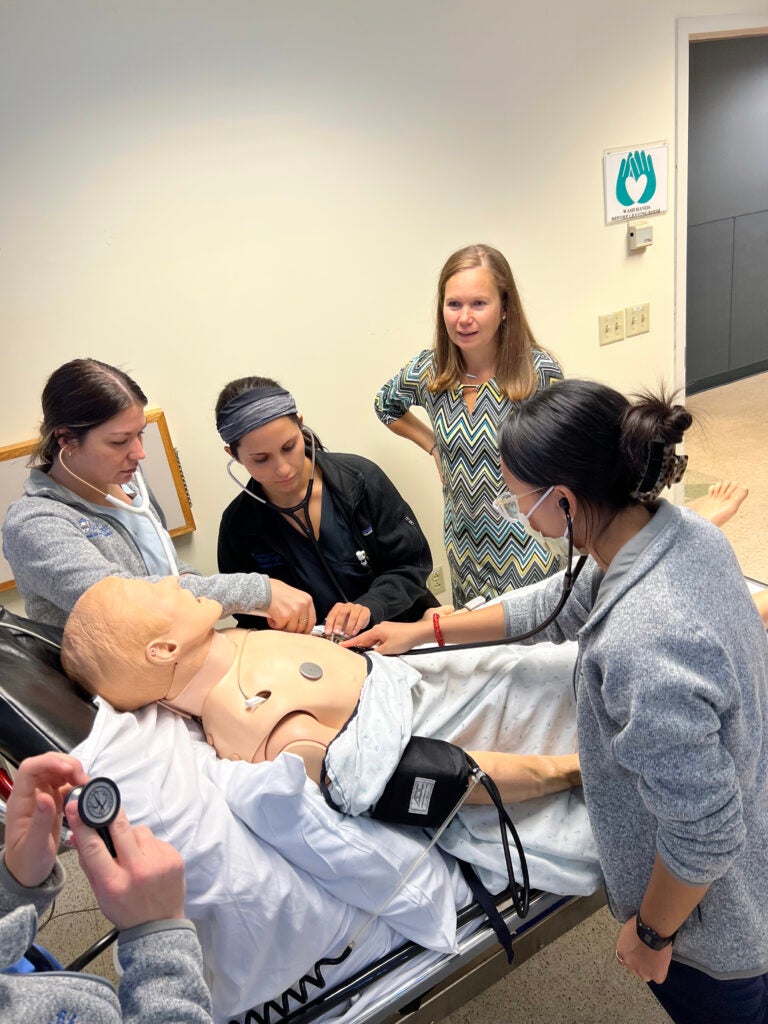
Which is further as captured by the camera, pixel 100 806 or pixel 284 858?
pixel 284 858

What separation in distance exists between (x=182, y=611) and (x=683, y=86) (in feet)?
9.16

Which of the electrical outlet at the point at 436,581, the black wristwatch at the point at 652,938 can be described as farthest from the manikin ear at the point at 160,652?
the electrical outlet at the point at 436,581

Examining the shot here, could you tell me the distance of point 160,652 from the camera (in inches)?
47.4

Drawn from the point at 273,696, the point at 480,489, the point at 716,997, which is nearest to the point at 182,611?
the point at 273,696

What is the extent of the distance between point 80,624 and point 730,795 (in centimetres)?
101

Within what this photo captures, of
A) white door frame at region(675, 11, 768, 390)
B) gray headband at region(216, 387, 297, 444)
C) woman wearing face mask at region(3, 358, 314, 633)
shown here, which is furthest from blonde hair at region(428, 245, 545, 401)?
white door frame at region(675, 11, 768, 390)

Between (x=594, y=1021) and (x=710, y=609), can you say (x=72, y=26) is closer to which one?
(x=710, y=609)

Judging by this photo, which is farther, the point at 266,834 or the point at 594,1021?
the point at 594,1021

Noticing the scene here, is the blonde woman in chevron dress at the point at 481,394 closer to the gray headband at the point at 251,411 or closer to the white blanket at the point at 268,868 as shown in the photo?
the gray headband at the point at 251,411

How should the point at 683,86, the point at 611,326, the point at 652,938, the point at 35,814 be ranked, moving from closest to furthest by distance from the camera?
the point at 35,814, the point at 652,938, the point at 683,86, the point at 611,326

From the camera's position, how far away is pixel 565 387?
3.09 feet

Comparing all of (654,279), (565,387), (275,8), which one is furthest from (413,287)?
(565,387)

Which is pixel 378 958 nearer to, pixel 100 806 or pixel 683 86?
pixel 100 806

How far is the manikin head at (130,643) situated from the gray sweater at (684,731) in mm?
686
